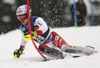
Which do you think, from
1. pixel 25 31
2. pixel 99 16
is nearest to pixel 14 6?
pixel 25 31

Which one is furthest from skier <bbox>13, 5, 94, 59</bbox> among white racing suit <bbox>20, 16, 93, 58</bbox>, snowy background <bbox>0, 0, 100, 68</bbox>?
snowy background <bbox>0, 0, 100, 68</bbox>

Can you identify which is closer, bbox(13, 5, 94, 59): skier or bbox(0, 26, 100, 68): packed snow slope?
bbox(0, 26, 100, 68): packed snow slope

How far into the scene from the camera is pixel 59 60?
259cm

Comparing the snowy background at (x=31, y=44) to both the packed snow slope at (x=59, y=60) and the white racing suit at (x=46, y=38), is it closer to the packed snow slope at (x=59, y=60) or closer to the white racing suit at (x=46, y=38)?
the packed snow slope at (x=59, y=60)

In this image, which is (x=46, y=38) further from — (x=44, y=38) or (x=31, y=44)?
(x=31, y=44)

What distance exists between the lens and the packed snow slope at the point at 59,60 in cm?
232

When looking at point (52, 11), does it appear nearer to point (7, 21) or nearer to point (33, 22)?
point (7, 21)

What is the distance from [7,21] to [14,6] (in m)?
0.96

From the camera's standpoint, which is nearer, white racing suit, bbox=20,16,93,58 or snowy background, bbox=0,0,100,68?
snowy background, bbox=0,0,100,68

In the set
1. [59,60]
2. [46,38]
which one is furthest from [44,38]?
[59,60]

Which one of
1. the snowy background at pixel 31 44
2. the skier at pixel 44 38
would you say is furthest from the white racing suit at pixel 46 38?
the snowy background at pixel 31 44

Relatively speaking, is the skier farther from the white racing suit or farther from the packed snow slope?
the packed snow slope

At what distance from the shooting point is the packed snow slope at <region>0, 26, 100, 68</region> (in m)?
2.32

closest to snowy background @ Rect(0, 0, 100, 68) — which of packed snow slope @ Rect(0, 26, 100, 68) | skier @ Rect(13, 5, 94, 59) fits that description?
packed snow slope @ Rect(0, 26, 100, 68)
